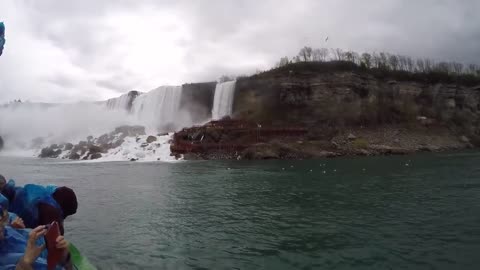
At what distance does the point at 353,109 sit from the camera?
6812 cm

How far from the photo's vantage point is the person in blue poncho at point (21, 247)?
3.55m

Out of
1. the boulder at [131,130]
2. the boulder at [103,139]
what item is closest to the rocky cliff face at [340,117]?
the boulder at [131,130]

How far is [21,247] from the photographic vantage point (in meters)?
3.96

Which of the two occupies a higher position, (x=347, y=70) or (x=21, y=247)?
(x=347, y=70)

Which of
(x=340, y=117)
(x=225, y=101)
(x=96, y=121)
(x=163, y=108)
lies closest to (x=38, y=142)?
(x=96, y=121)

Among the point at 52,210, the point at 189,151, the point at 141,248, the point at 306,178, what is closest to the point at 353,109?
the point at 189,151

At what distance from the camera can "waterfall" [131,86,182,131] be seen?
73062 millimetres

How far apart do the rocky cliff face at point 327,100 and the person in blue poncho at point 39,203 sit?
63.8m

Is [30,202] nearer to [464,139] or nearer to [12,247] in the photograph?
[12,247]

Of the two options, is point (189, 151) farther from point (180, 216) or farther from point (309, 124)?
point (180, 216)

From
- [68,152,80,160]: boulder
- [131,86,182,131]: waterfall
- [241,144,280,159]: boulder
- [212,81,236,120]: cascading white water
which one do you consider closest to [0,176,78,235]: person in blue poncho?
[241,144,280,159]: boulder

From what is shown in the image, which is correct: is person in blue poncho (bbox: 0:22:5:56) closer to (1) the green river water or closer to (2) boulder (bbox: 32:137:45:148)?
(1) the green river water

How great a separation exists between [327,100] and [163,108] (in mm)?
33385

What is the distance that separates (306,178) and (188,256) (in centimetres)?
1721
